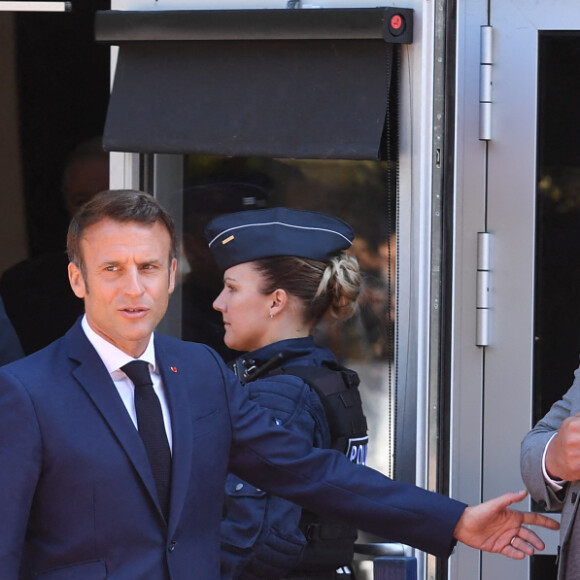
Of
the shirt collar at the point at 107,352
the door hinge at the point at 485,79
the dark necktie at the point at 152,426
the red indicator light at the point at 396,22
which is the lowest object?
the dark necktie at the point at 152,426

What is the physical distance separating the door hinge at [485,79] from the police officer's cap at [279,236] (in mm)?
545

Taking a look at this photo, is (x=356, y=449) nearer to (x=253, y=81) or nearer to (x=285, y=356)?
(x=285, y=356)

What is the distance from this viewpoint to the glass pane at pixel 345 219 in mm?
3785

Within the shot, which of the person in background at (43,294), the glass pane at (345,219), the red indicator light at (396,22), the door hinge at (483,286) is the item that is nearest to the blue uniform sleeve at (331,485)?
the door hinge at (483,286)

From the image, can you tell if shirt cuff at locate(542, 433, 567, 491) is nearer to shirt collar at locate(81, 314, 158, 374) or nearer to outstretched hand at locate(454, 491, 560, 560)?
outstretched hand at locate(454, 491, 560, 560)

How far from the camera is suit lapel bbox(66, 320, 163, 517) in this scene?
7.52 feet

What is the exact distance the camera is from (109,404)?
2.32m

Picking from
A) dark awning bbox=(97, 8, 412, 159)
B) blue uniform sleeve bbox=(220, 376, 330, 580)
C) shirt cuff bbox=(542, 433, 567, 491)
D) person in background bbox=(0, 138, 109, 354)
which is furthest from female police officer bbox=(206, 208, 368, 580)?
person in background bbox=(0, 138, 109, 354)

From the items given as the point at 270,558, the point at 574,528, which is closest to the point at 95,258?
the point at 270,558

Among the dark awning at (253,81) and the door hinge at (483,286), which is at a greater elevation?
the dark awning at (253,81)

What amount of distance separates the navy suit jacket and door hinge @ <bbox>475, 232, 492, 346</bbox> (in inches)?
34.0

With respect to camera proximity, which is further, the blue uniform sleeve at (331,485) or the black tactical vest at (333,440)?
the black tactical vest at (333,440)

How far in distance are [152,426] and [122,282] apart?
1.00 ft

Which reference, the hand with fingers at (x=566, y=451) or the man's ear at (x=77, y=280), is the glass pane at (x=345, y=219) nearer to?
the hand with fingers at (x=566, y=451)
